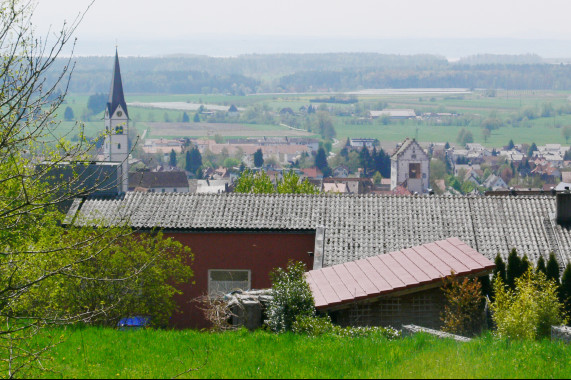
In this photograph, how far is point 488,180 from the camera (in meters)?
188

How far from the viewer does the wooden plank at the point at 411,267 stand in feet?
38.8

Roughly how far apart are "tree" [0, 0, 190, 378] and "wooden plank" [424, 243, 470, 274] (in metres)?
4.40

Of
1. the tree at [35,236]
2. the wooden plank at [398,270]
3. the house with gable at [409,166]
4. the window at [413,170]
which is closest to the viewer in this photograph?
the tree at [35,236]

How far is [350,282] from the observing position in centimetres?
1270

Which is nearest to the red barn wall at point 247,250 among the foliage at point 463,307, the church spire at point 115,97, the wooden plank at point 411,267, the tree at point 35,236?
the tree at point 35,236

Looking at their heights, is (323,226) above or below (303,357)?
below

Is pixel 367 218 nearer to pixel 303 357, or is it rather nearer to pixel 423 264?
pixel 423 264

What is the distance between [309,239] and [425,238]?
108 inches

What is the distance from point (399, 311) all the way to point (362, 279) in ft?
3.36

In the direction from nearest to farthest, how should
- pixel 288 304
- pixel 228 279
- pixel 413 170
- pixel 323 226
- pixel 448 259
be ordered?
pixel 288 304, pixel 448 259, pixel 323 226, pixel 228 279, pixel 413 170

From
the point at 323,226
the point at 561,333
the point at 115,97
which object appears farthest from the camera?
the point at 115,97

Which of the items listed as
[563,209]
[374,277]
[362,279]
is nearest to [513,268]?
[374,277]

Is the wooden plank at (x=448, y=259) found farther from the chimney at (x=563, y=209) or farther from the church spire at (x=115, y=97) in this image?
the church spire at (x=115, y=97)

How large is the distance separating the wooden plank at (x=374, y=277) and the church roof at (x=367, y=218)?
5.11 metres
